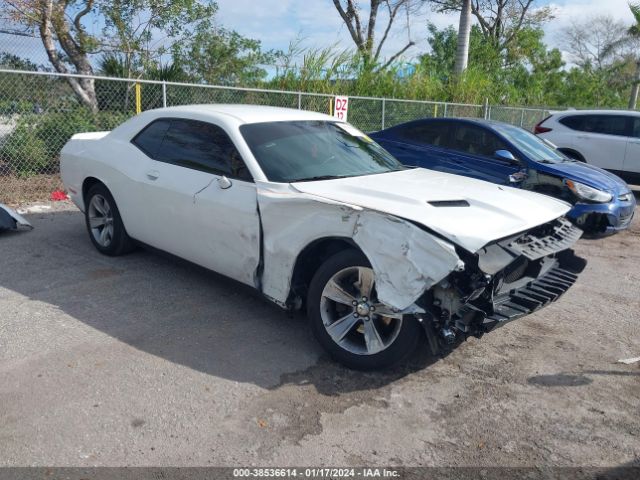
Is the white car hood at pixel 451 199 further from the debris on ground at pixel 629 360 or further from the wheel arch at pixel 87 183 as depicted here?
the wheel arch at pixel 87 183

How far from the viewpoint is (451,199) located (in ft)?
12.8

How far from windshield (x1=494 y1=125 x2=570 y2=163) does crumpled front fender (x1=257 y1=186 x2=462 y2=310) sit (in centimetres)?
484

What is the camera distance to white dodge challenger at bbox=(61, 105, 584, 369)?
133 inches

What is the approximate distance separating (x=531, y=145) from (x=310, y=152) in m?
4.67

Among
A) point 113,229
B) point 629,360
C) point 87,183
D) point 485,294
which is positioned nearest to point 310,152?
point 485,294

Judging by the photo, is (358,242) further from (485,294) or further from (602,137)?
(602,137)

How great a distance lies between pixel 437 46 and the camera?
34.9 metres

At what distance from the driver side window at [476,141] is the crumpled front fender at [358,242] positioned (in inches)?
185

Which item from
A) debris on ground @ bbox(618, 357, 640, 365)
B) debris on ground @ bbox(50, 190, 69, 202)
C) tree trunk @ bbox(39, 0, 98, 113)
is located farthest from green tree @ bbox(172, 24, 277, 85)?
debris on ground @ bbox(618, 357, 640, 365)

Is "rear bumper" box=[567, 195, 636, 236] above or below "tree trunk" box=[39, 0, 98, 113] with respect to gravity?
below

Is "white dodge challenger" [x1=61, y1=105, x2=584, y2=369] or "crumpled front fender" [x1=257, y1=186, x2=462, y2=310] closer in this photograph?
"crumpled front fender" [x1=257, y1=186, x2=462, y2=310]

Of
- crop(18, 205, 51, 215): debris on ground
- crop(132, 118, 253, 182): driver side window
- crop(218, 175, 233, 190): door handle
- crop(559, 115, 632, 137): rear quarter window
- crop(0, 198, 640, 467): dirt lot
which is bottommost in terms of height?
crop(0, 198, 640, 467): dirt lot

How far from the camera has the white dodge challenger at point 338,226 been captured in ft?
11.1

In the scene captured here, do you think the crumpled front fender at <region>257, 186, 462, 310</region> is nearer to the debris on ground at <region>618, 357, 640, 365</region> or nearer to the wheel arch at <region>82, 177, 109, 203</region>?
the debris on ground at <region>618, 357, 640, 365</region>
